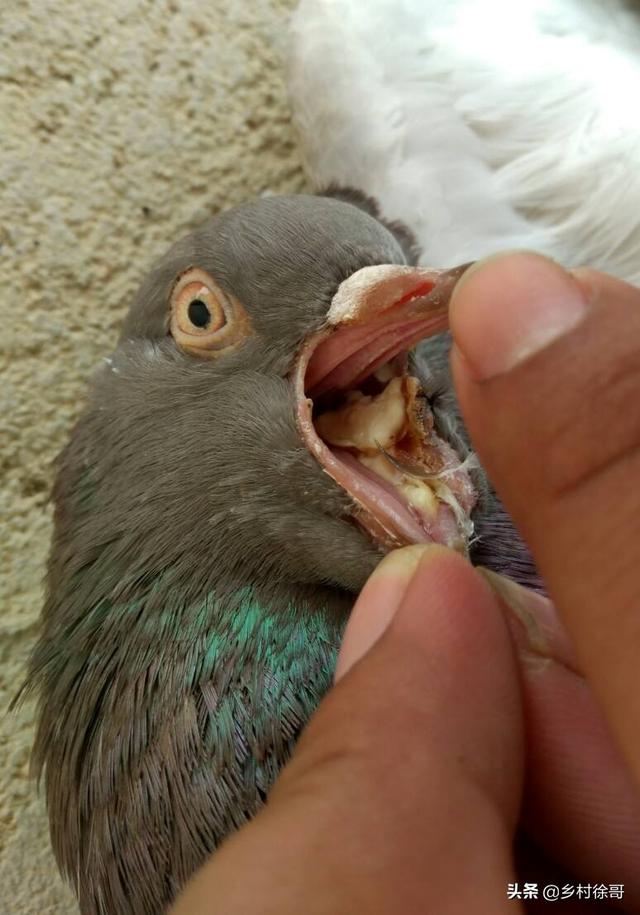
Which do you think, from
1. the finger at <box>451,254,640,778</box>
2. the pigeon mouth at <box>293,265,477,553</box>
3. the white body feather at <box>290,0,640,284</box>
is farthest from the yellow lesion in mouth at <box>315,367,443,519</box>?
the white body feather at <box>290,0,640,284</box>

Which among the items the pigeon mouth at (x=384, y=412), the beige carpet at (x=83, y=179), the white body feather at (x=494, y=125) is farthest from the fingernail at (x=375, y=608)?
the beige carpet at (x=83, y=179)

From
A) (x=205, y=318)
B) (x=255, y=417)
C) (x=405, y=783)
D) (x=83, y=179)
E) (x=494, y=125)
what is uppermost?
(x=83, y=179)

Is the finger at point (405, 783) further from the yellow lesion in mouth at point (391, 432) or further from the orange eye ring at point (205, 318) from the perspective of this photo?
the orange eye ring at point (205, 318)

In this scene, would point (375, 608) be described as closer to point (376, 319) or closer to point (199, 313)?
point (376, 319)

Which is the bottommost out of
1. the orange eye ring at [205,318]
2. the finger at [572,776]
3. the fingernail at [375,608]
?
the finger at [572,776]

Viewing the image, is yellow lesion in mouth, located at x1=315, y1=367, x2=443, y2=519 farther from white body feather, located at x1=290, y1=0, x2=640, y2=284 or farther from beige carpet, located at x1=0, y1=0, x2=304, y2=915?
beige carpet, located at x1=0, y1=0, x2=304, y2=915

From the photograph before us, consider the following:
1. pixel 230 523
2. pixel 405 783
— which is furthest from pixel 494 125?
pixel 405 783

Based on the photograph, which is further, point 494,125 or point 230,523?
point 494,125
